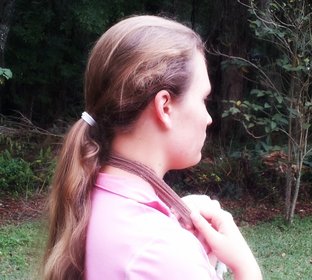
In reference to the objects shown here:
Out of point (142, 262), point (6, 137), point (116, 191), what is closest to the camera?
point (142, 262)

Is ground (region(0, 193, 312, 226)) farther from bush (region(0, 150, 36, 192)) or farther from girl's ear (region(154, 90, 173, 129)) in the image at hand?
girl's ear (region(154, 90, 173, 129))

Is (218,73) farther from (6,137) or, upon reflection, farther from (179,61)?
(179,61)

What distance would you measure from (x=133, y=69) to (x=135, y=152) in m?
0.16

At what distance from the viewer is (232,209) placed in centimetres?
793

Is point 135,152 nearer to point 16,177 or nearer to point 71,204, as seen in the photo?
point 71,204

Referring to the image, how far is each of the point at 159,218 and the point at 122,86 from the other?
10.5 inches

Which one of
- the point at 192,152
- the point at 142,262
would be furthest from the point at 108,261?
the point at 192,152

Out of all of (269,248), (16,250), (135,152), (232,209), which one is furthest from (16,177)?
(135,152)

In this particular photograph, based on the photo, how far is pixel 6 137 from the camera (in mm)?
9805

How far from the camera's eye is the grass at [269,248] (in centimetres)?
536

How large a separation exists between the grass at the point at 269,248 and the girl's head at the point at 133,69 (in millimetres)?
3732

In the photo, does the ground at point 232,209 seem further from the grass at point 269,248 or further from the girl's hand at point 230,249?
the girl's hand at point 230,249

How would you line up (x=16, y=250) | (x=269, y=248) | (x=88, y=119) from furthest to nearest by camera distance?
(x=269, y=248) → (x=16, y=250) → (x=88, y=119)

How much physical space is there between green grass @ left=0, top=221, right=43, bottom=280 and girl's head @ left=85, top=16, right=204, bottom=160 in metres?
3.47
